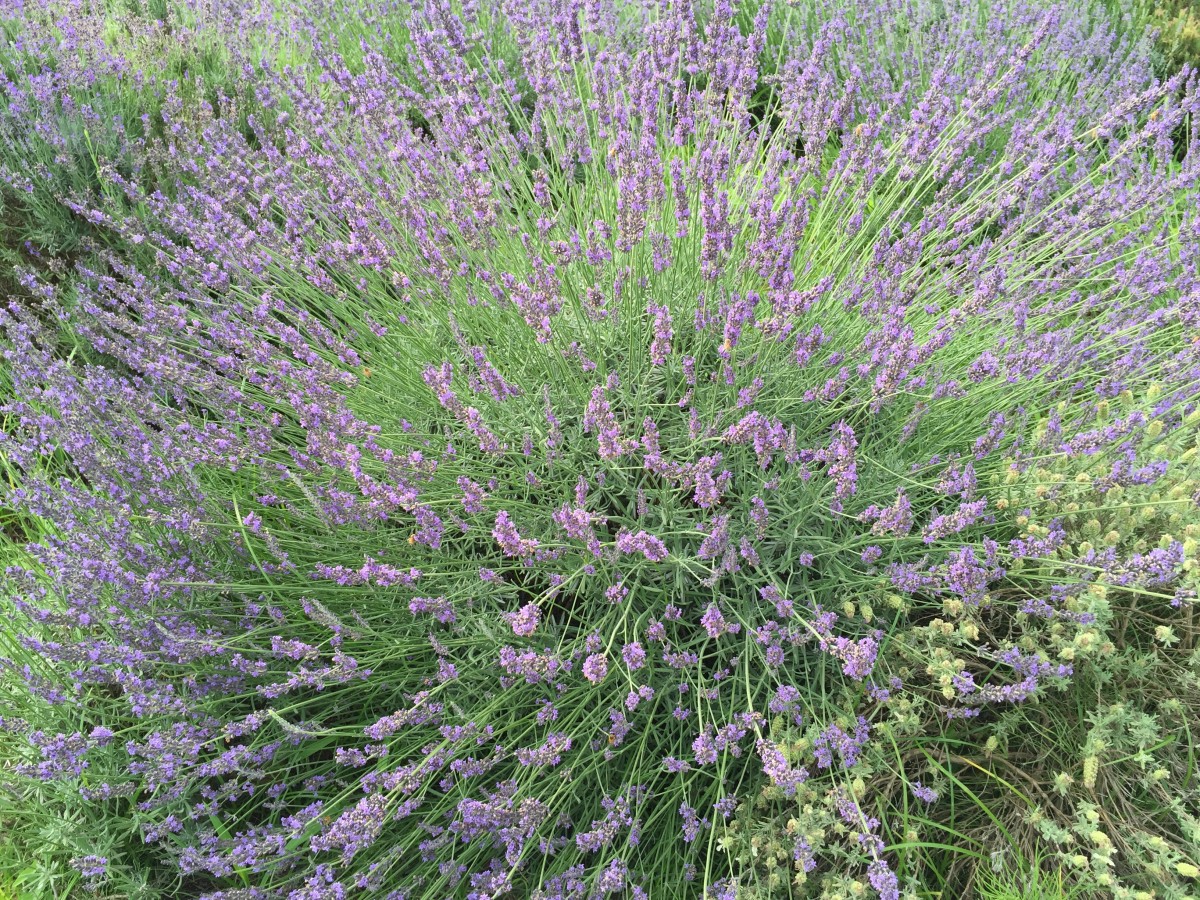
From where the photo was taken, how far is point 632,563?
2.07 metres

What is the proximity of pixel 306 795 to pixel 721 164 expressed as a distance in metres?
2.03

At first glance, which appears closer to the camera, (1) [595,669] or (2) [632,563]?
(1) [595,669]

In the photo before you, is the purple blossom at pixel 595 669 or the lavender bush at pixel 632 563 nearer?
the purple blossom at pixel 595 669

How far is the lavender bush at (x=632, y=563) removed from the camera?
1.81 metres

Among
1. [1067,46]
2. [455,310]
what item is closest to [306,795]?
[455,310]

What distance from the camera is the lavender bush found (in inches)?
71.1

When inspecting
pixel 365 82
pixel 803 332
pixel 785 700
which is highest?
pixel 365 82

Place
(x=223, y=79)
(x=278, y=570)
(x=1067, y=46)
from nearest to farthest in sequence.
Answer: (x=278, y=570) < (x=1067, y=46) < (x=223, y=79)

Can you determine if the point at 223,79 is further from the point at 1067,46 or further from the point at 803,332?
the point at 1067,46

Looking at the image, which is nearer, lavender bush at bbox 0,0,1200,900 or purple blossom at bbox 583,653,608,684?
purple blossom at bbox 583,653,608,684

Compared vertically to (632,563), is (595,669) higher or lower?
higher

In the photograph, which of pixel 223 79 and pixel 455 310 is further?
pixel 223 79

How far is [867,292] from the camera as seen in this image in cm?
241

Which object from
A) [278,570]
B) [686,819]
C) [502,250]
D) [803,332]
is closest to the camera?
[686,819]
